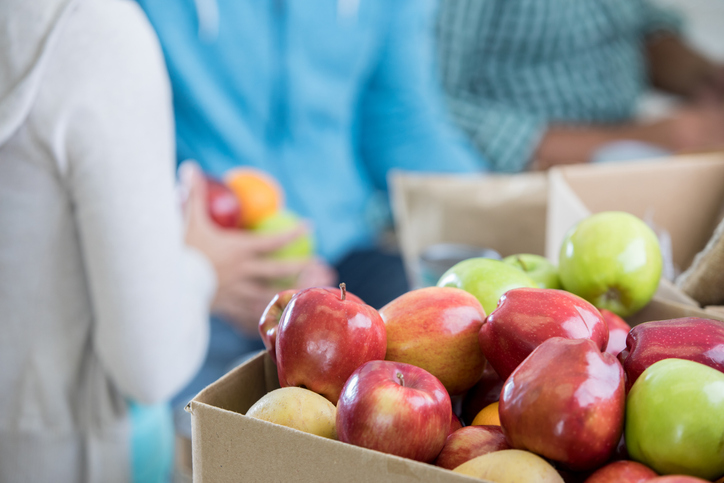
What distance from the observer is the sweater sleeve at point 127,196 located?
24.4 inches

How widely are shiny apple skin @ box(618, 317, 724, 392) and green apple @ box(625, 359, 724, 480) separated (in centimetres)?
4

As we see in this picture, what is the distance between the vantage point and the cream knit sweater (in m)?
0.60

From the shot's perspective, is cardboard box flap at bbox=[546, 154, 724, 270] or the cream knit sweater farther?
cardboard box flap at bbox=[546, 154, 724, 270]

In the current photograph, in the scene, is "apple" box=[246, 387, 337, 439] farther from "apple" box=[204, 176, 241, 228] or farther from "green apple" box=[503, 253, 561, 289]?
"apple" box=[204, 176, 241, 228]

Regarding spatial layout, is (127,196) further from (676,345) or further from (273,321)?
(676,345)

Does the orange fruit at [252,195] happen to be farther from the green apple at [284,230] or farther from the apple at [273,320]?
the apple at [273,320]

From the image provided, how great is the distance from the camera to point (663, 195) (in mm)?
752

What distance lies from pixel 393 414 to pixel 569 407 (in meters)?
0.09

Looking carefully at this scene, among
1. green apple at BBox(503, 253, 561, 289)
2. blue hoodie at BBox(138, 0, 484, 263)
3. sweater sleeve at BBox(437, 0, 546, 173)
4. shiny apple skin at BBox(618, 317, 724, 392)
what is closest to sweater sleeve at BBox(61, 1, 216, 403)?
green apple at BBox(503, 253, 561, 289)

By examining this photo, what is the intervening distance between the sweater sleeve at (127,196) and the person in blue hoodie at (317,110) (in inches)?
17.9

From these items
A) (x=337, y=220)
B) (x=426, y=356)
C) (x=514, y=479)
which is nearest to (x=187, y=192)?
(x=337, y=220)

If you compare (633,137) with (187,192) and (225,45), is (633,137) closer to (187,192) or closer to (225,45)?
(225,45)

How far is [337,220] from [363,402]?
1.32 meters

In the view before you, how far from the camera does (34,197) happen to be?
0.65 meters
